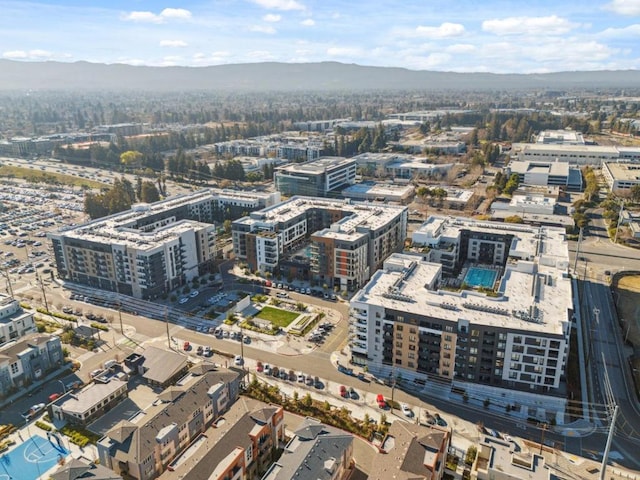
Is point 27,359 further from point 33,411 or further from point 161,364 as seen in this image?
point 161,364

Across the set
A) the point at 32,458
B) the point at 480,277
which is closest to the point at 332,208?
the point at 480,277

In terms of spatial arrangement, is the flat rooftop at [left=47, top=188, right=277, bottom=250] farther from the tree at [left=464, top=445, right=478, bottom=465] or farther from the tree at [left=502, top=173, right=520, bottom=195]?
the tree at [left=502, top=173, right=520, bottom=195]

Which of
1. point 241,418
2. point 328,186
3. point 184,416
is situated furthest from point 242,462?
point 328,186

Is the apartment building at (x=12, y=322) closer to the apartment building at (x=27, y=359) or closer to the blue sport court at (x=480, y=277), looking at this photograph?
the apartment building at (x=27, y=359)

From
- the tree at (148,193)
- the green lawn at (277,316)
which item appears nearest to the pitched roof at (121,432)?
the green lawn at (277,316)

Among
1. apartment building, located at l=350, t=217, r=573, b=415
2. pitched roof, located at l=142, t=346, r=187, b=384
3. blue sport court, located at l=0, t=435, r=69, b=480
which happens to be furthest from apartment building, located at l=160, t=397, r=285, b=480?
apartment building, located at l=350, t=217, r=573, b=415

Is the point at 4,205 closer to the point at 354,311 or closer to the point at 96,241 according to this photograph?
the point at 96,241

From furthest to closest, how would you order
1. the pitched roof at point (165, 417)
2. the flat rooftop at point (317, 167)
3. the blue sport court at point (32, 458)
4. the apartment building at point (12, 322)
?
the flat rooftop at point (317, 167) → the apartment building at point (12, 322) → the blue sport court at point (32, 458) → the pitched roof at point (165, 417)
